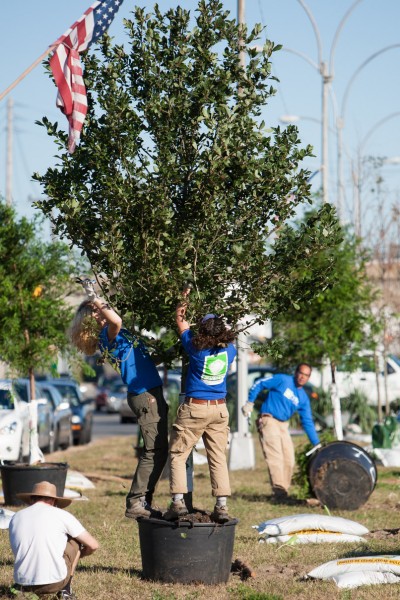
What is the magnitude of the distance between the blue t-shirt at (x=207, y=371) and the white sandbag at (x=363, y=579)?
5.20 feet

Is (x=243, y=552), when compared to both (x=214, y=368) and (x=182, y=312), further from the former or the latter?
(x=182, y=312)

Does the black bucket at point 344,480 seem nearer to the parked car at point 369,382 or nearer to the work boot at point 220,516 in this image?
the work boot at point 220,516

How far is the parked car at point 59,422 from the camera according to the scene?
873 inches

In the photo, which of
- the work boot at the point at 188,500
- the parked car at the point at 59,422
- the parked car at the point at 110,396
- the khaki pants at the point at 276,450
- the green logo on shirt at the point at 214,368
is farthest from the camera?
the parked car at the point at 110,396

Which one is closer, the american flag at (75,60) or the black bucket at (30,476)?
the american flag at (75,60)

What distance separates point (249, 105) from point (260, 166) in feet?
1.57

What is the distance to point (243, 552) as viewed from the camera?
9.76 meters

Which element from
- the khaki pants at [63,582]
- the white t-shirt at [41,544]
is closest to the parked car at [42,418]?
the khaki pants at [63,582]

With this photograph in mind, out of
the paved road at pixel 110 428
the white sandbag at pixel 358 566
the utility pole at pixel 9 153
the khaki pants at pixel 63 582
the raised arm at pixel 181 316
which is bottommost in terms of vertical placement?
the white sandbag at pixel 358 566

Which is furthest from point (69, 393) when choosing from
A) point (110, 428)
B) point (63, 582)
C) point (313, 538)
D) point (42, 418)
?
point (63, 582)

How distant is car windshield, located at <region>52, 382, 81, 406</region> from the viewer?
2620 cm

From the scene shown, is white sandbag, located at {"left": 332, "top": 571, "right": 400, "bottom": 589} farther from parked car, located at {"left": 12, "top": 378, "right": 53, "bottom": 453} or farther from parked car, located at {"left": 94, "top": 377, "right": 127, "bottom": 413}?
parked car, located at {"left": 94, "top": 377, "right": 127, "bottom": 413}

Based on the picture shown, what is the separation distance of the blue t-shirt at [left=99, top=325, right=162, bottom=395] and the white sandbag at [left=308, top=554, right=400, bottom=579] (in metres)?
1.86

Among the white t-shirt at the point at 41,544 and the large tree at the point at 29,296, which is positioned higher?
the large tree at the point at 29,296
